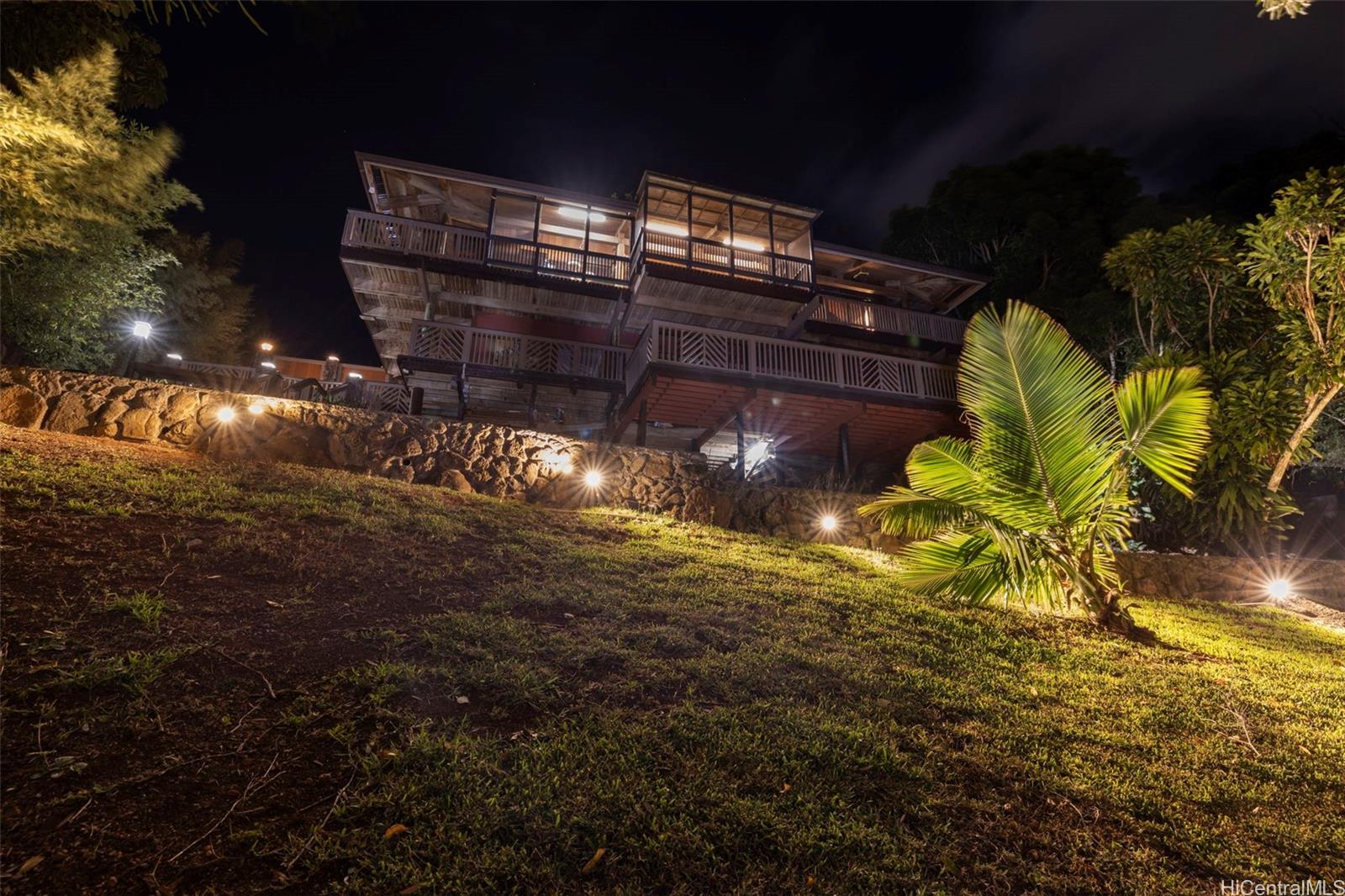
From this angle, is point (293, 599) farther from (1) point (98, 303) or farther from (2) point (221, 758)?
(1) point (98, 303)

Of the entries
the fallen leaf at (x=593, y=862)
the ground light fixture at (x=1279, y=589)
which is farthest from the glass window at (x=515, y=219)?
the ground light fixture at (x=1279, y=589)

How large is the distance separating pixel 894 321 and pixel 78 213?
20.4 m

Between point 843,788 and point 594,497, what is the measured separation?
8522mm

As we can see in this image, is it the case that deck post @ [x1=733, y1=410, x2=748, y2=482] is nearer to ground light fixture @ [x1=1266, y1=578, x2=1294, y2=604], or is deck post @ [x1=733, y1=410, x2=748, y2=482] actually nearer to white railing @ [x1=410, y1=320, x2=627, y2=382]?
white railing @ [x1=410, y1=320, x2=627, y2=382]

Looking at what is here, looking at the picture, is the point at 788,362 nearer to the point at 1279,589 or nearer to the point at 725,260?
the point at 725,260

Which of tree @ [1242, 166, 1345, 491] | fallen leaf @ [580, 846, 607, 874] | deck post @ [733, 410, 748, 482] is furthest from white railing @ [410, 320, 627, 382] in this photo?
fallen leaf @ [580, 846, 607, 874]

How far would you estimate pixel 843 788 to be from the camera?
302 centimetres

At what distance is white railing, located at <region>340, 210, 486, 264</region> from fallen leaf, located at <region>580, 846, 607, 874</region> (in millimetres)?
Answer: 16488

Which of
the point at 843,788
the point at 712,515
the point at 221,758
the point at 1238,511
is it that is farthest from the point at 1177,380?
the point at 221,758

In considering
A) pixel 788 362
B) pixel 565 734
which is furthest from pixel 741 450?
pixel 565 734

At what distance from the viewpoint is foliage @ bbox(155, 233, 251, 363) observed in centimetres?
2175

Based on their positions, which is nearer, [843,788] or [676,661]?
[843,788]

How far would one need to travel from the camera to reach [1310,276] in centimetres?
833

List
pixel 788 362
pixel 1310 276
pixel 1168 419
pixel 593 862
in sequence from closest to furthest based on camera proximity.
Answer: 1. pixel 593 862
2. pixel 1168 419
3. pixel 1310 276
4. pixel 788 362
